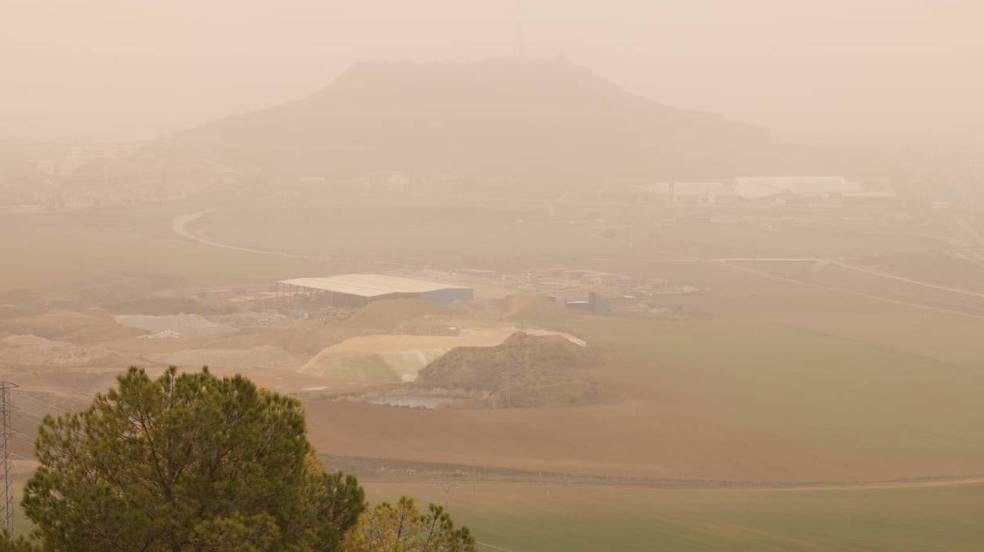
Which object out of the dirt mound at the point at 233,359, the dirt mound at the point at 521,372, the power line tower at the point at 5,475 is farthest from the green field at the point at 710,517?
the dirt mound at the point at 233,359

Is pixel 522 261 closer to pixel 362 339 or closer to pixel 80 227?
pixel 80 227

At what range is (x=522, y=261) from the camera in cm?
11012

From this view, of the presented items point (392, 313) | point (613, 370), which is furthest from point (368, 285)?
point (613, 370)

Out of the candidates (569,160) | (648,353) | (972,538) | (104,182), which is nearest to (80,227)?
(104,182)

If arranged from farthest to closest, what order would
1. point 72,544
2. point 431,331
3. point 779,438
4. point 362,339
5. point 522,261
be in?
point 522,261 → point 431,331 → point 362,339 → point 779,438 → point 72,544

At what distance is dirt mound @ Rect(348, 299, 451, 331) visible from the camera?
73331mm

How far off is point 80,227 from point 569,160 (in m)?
78.1

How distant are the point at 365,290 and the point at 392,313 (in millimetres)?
8414

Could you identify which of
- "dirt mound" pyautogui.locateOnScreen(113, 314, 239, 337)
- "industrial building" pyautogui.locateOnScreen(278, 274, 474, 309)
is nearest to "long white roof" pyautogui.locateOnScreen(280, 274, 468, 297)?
"industrial building" pyautogui.locateOnScreen(278, 274, 474, 309)

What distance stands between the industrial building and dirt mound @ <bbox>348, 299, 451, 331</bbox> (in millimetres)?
3035

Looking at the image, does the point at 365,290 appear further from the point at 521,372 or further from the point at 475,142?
the point at 475,142

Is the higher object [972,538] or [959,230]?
[959,230]

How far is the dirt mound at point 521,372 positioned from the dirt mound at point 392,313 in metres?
11.3

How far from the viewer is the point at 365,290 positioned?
82750 mm
